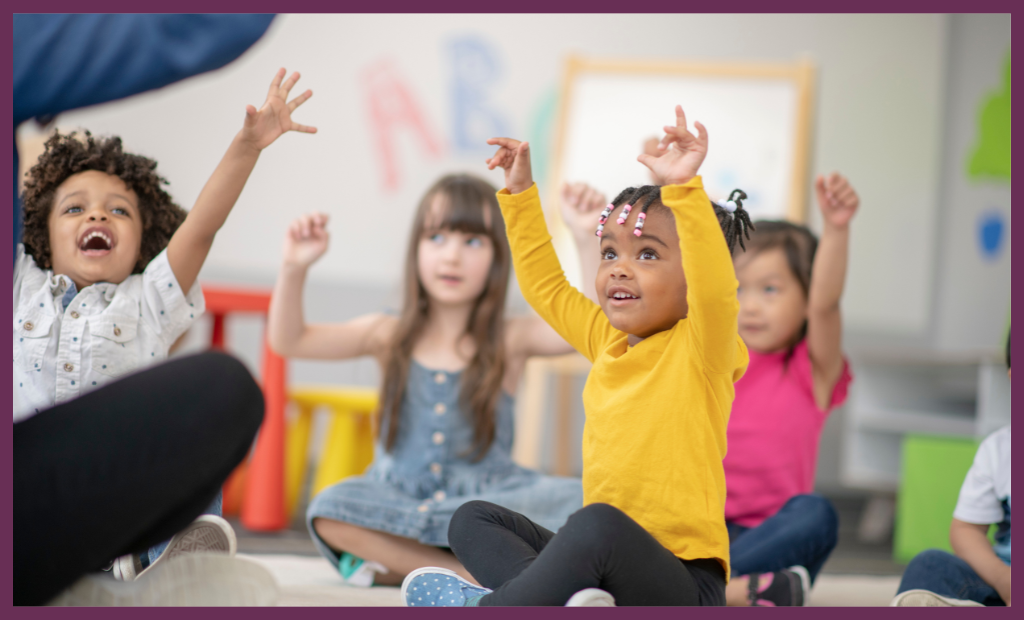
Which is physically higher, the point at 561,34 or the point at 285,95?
the point at 561,34

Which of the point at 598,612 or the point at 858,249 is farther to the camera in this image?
the point at 858,249

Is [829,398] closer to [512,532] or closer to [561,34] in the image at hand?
[512,532]

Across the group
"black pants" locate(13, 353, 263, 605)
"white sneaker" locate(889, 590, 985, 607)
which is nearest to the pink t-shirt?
"white sneaker" locate(889, 590, 985, 607)

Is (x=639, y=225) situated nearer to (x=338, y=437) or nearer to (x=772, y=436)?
(x=772, y=436)

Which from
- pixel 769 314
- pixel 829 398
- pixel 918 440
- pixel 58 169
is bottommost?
pixel 918 440

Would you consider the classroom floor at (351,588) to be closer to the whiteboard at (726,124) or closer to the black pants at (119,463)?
the black pants at (119,463)

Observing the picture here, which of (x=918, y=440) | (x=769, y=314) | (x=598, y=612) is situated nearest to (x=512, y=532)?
(x=598, y=612)

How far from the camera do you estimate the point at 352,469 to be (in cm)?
179

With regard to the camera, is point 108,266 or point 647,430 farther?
point 108,266

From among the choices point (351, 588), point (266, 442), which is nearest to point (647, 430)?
point (351, 588)

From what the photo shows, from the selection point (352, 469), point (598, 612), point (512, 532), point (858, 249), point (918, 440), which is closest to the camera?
point (598, 612)

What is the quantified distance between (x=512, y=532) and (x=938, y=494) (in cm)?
109

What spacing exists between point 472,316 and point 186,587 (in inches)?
25.8

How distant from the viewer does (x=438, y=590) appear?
789 millimetres
